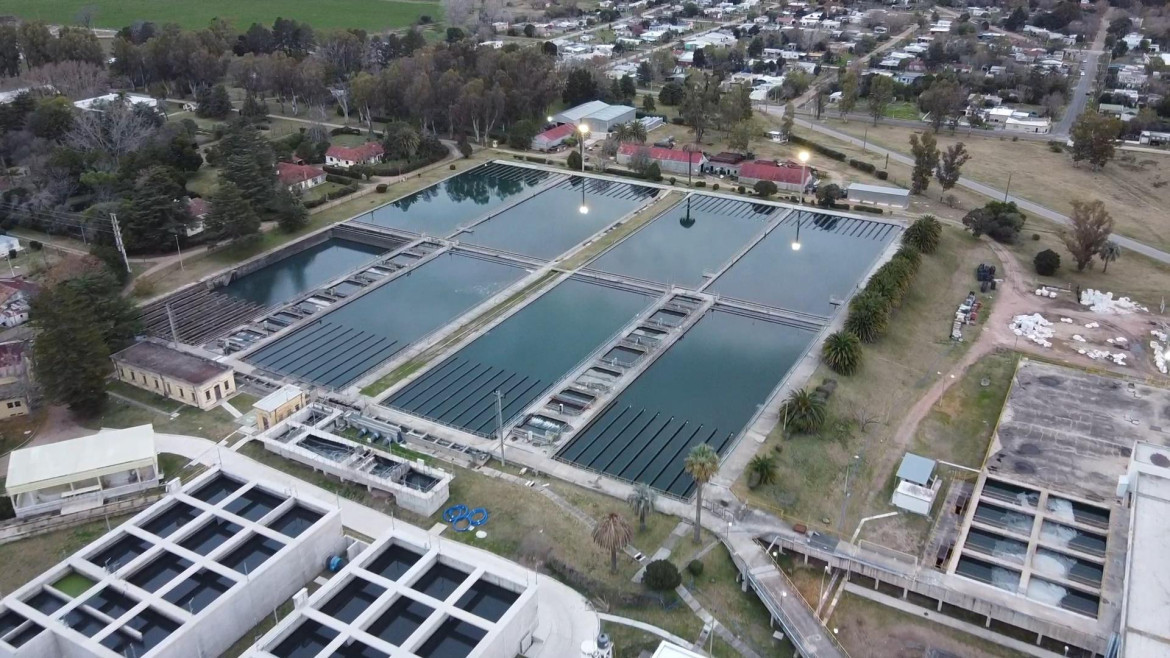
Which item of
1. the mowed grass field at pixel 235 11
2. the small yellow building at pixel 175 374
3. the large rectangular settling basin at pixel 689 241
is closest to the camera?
the small yellow building at pixel 175 374

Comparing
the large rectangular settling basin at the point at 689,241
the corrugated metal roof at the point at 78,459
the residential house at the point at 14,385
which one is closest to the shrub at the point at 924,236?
the large rectangular settling basin at the point at 689,241

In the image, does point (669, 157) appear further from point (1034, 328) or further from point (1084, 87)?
point (1084, 87)

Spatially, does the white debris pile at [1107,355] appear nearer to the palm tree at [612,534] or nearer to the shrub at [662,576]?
the shrub at [662,576]

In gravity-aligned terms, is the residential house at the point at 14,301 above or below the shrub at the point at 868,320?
above

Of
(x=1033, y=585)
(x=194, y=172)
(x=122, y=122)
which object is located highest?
(x=122, y=122)

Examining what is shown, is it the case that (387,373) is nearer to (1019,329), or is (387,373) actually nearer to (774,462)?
(774,462)

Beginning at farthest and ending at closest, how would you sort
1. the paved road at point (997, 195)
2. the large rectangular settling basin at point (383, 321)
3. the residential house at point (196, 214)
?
the residential house at point (196, 214)
the paved road at point (997, 195)
the large rectangular settling basin at point (383, 321)

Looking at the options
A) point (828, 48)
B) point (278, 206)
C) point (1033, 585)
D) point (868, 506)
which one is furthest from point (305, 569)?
point (828, 48)
